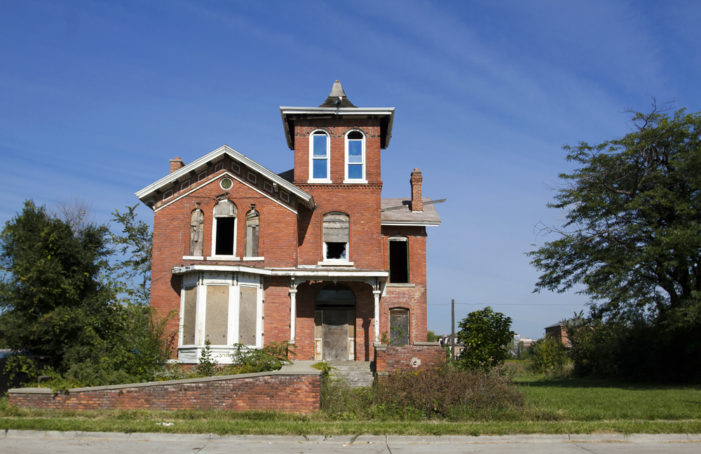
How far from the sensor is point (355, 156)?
2525 centimetres

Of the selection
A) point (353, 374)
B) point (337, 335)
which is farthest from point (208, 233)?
point (353, 374)

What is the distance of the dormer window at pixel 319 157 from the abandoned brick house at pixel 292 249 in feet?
0.14

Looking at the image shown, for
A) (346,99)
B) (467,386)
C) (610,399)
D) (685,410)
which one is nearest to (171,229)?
(346,99)

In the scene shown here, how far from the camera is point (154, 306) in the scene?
21812 mm

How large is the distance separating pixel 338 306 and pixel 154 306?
7.09 meters

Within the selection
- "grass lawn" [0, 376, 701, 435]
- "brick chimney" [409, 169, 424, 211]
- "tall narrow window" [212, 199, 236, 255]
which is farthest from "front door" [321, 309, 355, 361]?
"grass lawn" [0, 376, 701, 435]

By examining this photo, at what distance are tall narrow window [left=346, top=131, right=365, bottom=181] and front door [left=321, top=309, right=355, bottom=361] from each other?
5643 mm

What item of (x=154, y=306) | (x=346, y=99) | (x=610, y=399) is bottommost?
(x=610, y=399)

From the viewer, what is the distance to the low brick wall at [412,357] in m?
18.1

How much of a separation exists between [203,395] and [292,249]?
28.6ft

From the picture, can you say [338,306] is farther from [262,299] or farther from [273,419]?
[273,419]

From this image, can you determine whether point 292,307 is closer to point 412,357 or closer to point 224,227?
point 224,227

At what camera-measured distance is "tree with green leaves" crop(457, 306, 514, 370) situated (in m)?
19.8

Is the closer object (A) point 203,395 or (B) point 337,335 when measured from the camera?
(A) point 203,395
